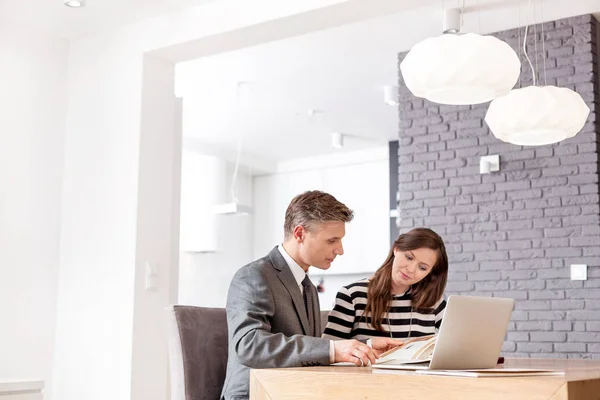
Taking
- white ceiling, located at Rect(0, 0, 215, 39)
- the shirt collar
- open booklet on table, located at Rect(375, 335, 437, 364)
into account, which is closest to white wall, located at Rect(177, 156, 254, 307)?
white ceiling, located at Rect(0, 0, 215, 39)

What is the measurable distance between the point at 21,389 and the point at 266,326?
6.06ft

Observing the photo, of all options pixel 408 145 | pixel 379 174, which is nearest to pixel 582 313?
pixel 408 145

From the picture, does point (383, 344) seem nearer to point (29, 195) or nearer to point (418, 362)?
point (418, 362)

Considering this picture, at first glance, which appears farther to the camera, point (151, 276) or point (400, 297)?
point (151, 276)

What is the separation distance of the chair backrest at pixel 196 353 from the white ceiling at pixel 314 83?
1.93 m

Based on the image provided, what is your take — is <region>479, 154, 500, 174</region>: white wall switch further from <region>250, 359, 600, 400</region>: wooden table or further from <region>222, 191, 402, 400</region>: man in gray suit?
<region>250, 359, 600, 400</region>: wooden table

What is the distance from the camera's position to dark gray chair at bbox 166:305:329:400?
7.32ft

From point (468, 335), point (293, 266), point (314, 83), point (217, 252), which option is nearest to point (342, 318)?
point (293, 266)

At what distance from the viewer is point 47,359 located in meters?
4.15

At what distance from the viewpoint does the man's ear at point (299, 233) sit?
2193mm

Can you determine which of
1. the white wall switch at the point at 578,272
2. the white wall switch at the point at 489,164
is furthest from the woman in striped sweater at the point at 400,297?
the white wall switch at the point at 489,164

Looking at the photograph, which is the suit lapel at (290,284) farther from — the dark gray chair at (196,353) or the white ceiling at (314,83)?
the white ceiling at (314,83)

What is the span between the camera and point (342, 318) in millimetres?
2650

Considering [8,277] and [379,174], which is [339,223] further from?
[379,174]
